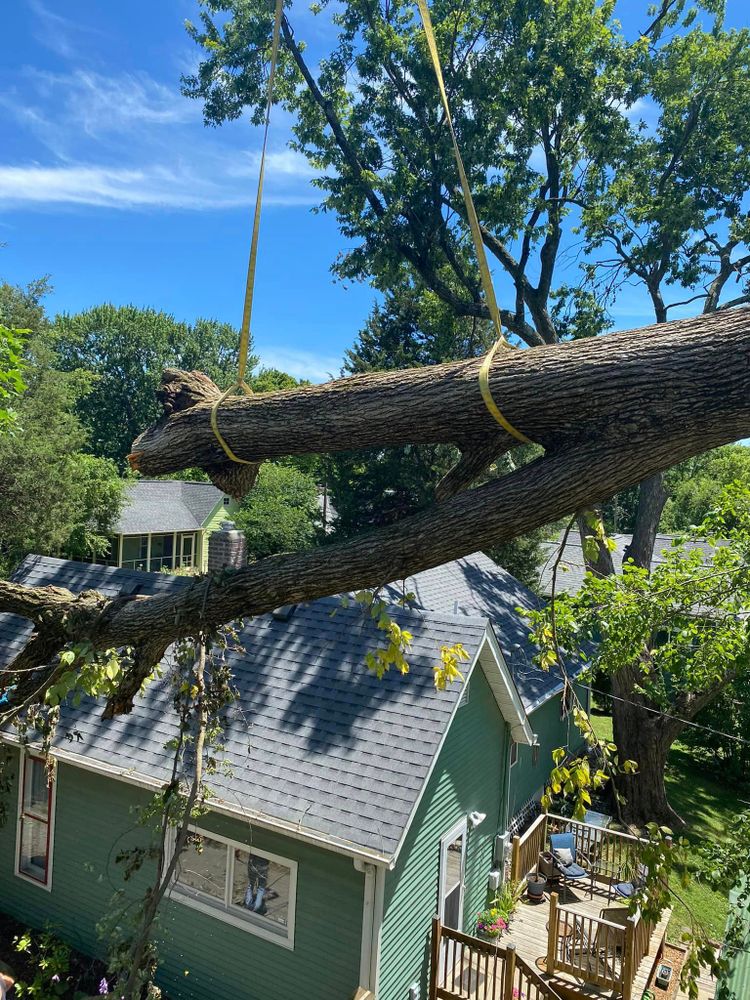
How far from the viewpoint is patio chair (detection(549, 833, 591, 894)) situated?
969cm

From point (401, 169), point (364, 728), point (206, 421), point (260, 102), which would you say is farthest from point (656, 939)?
point (260, 102)

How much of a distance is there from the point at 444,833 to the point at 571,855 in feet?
11.9

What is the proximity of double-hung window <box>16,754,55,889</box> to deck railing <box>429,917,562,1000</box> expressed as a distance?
4.77 metres

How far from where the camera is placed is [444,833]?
301 inches

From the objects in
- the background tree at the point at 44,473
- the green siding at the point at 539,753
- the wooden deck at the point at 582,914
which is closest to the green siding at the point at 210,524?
the background tree at the point at 44,473

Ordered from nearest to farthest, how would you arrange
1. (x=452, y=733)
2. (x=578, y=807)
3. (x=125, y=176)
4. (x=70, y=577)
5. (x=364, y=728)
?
(x=578, y=807) → (x=364, y=728) → (x=452, y=733) → (x=70, y=577) → (x=125, y=176)

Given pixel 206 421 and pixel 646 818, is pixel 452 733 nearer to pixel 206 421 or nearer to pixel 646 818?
pixel 206 421

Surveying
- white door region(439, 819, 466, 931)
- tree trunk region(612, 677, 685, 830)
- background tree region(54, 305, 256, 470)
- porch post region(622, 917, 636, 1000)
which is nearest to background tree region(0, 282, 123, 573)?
white door region(439, 819, 466, 931)

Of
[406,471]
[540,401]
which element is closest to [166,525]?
[406,471]

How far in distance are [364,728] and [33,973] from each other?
14.9 ft

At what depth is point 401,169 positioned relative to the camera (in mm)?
13383

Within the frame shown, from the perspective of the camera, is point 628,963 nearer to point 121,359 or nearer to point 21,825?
point 21,825

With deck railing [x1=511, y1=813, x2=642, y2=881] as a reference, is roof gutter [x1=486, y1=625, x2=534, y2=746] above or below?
above

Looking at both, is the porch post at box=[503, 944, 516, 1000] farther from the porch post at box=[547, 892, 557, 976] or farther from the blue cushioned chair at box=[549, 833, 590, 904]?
the blue cushioned chair at box=[549, 833, 590, 904]
